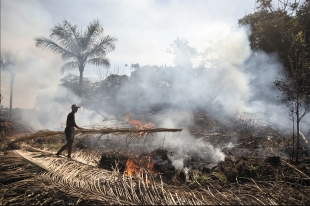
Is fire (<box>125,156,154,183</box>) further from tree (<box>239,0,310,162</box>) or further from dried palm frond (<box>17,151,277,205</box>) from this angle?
tree (<box>239,0,310,162</box>)

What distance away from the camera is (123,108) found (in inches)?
663

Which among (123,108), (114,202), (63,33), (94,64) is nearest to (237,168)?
(114,202)

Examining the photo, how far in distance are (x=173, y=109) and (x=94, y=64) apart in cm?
702

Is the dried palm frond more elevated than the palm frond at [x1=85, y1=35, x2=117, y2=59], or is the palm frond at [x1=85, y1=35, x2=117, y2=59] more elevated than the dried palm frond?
the palm frond at [x1=85, y1=35, x2=117, y2=59]

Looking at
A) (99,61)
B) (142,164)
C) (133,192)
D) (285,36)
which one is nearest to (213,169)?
(142,164)

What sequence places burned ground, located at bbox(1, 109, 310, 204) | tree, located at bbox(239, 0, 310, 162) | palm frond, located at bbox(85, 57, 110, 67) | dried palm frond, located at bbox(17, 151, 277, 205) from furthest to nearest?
1. palm frond, located at bbox(85, 57, 110, 67)
2. tree, located at bbox(239, 0, 310, 162)
3. burned ground, located at bbox(1, 109, 310, 204)
4. dried palm frond, located at bbox(17, 151, 277, 205)

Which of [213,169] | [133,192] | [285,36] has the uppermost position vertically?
[285,36]

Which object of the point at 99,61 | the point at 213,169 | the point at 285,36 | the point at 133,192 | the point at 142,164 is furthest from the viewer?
the point at 99,61

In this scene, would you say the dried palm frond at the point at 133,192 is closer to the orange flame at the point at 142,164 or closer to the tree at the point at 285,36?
the orange flame at the point at 142,164

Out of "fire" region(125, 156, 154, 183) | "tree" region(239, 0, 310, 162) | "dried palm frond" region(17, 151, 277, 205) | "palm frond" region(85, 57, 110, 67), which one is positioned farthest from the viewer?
"palm frond" region(85, 57, 110, 67)

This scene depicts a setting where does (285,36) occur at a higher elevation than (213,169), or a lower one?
higher

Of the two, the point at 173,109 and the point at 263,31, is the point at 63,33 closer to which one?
the point at 173,109

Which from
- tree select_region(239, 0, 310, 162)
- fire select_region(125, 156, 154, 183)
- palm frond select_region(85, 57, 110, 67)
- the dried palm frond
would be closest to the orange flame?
fire select_region(125, 156, 154, 183)

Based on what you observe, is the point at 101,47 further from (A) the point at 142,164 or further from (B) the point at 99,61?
(A) the point at 142,164
